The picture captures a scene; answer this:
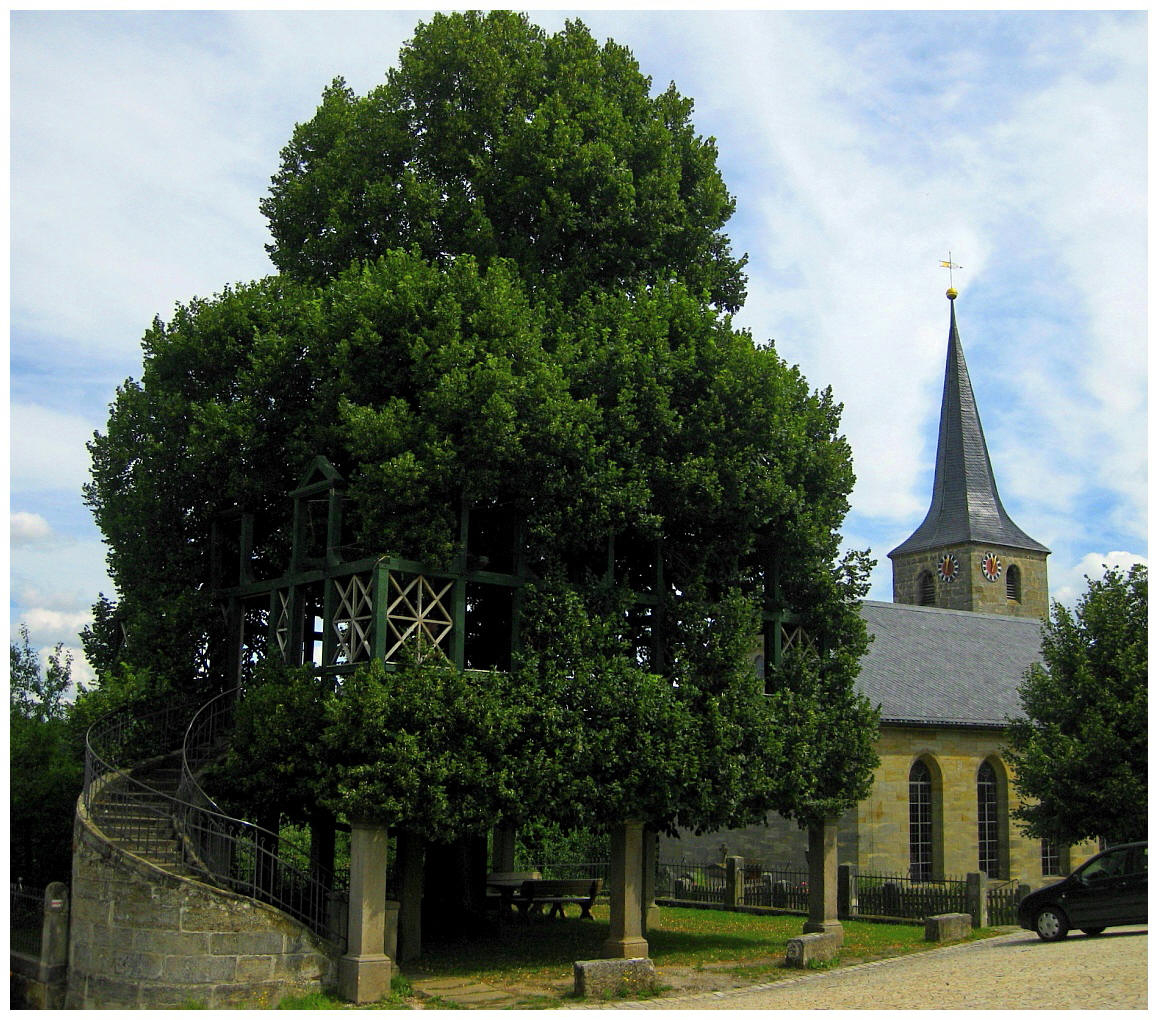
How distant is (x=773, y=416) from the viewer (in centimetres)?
2159

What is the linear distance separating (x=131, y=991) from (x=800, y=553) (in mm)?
13328

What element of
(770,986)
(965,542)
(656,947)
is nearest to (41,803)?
(656,947)

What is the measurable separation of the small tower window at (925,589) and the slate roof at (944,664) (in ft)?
37.6

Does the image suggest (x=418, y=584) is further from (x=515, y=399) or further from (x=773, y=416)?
(x=773, y=416)

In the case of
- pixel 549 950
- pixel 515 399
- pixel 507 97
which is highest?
pixel 507 97

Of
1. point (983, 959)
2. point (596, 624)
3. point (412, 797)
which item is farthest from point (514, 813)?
point (983, 959)

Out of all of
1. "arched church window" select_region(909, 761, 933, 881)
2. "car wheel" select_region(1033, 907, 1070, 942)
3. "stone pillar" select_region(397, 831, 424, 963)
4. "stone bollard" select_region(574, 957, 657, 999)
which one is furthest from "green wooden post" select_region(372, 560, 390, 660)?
"arched church window" select_region(909, 761, 933, 881)

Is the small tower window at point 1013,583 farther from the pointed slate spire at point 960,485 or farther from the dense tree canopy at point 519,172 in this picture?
the dense tree canopy at point 519,172

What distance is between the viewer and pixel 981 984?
1745 cm

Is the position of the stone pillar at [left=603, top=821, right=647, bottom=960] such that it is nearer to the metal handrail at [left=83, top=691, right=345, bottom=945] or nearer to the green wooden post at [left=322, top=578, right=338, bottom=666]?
the metal handrail at [left=83, top=691, right=345, bottom=945]

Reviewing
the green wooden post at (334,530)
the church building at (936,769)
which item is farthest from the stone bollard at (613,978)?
the church building at (936,769)

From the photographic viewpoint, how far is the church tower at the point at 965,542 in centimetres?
5806

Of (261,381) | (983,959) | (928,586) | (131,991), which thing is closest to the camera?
(131,991)

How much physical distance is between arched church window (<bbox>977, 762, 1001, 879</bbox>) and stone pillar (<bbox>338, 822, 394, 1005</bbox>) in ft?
80.2
